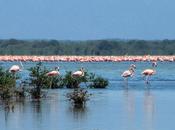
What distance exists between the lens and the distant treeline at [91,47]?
465 feet

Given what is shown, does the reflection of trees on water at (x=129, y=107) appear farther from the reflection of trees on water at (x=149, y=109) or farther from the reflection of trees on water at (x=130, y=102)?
the reflection of trees on water at (x=149, y=109)

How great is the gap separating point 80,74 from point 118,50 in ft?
361

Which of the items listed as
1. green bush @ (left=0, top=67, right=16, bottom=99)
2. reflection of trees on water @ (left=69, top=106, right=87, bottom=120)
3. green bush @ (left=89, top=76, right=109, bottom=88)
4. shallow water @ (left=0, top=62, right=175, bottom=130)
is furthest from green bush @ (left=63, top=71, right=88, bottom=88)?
reflection of trees on water @ (left=69, top=106, right=87, bottom=120)

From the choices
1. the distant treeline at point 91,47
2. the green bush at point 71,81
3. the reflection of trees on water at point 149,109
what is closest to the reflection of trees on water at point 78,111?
the reflection of trees on water at point 149,109

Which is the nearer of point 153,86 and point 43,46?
point 153,86

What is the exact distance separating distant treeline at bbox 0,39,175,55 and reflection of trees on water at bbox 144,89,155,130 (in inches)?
4197

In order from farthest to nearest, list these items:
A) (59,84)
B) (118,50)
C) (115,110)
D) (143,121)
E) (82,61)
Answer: (118,50) < (82,61) < (59,84) < (115,110) < (143,121)

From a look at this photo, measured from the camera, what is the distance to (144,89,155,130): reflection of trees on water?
70.3ft

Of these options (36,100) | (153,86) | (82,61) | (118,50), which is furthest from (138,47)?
(36,100)

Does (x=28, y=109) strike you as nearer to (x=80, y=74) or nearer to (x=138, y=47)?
(x=80, y=74)

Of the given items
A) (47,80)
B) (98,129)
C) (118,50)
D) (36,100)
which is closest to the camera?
(98,129)

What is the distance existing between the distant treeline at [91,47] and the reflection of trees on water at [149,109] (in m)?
107

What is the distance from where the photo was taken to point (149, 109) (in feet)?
81.5

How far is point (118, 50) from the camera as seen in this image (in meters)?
146
